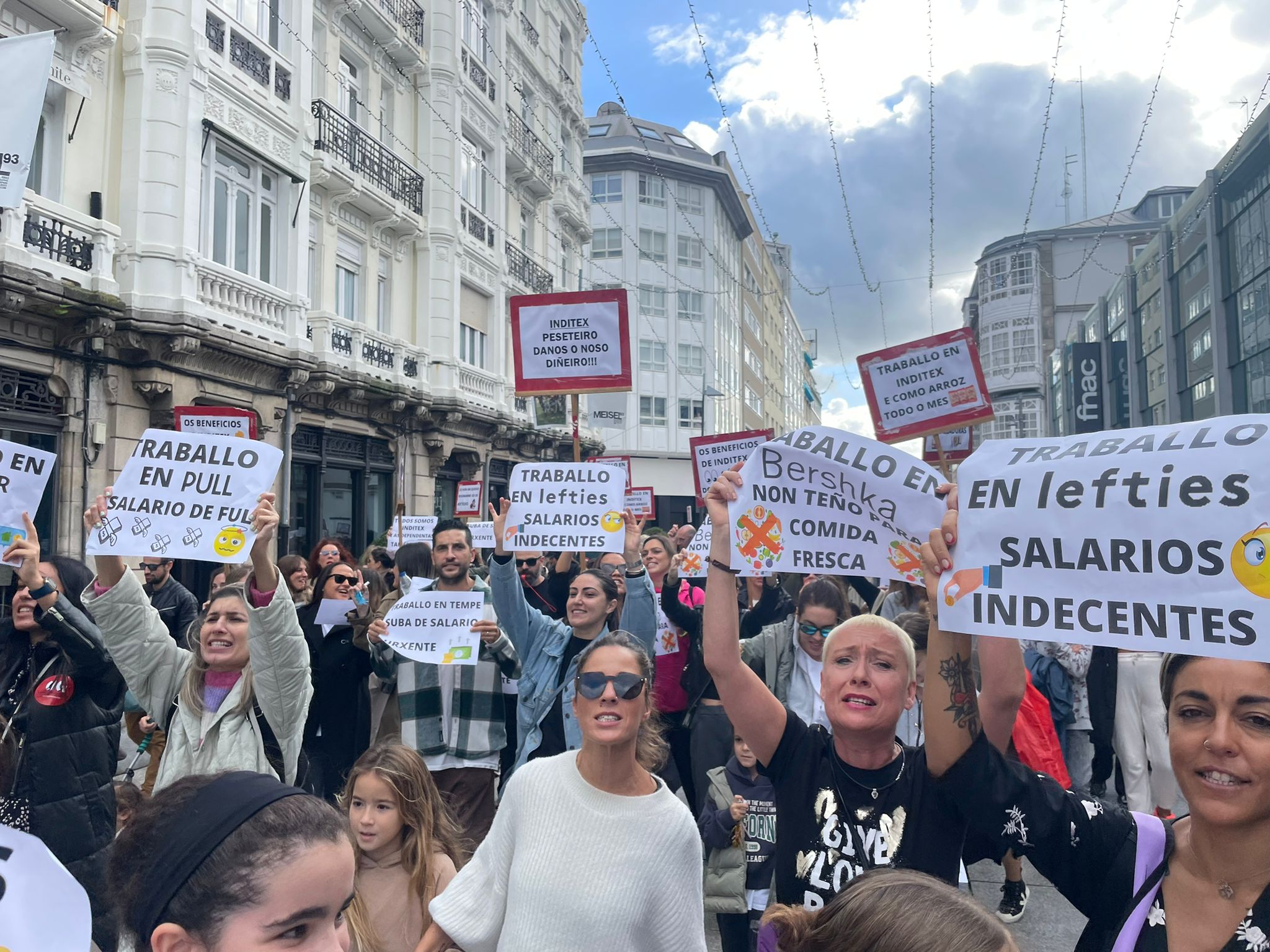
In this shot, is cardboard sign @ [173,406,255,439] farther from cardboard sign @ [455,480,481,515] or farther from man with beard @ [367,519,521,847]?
cardboard sign @ [455,480,481,515]

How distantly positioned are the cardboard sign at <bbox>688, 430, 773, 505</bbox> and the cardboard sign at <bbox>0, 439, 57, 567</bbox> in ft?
21.9

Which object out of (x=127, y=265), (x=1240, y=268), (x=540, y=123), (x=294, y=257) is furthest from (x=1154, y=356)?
(x=127, y=265)

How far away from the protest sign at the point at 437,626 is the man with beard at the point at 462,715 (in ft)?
0.23

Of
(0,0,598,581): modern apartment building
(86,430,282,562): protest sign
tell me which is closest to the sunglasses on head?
(86,430,282,562): protest sign

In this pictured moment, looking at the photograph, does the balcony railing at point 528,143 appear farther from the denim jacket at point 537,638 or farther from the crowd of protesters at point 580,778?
the denim jacket at point 537,638

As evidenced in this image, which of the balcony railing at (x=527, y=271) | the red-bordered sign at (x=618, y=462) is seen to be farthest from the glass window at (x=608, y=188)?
the red-bordered sign at (x=618, y=462)

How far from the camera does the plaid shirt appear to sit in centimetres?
488

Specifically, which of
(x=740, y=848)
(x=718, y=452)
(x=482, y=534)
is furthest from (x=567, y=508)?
(x=482, y=534)

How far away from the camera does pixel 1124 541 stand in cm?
212

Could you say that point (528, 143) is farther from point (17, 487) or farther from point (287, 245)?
point (17, 487)

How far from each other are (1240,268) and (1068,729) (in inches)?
1061

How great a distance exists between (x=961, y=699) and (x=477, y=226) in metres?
21.8

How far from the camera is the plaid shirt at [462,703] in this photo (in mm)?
4875

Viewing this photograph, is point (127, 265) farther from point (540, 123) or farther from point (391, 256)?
point (540, 123)
